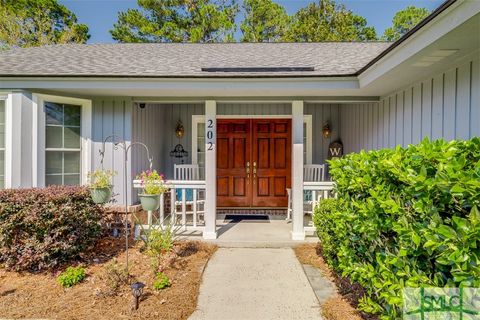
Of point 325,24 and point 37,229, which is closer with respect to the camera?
point 37,229

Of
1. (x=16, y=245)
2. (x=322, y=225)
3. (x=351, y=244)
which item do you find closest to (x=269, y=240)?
(x=322, y=225)

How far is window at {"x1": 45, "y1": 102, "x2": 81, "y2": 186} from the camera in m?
4.55

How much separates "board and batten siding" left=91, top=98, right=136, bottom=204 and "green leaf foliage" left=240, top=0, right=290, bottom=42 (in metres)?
12.6

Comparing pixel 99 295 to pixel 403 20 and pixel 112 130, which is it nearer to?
pixel 112 130

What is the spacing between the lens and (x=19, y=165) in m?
4.20

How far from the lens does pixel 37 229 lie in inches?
141

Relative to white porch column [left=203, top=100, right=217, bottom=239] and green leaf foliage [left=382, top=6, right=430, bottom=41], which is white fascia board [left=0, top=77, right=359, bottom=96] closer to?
white porch column [left=203, top=100, right=217, bottom=239]

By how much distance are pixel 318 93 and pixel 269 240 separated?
2.52m

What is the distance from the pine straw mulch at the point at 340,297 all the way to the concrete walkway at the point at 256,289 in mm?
121

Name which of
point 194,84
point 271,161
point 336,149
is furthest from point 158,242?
point 336,149

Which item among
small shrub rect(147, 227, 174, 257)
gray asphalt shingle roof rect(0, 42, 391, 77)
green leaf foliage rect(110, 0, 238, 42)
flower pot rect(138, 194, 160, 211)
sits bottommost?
small shrub rect(147, 227, 174, 257)

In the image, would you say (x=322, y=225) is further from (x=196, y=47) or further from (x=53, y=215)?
(x=196, y=47)

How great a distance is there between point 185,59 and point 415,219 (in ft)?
16.0

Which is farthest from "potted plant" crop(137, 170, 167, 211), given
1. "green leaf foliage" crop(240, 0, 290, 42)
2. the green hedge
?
"green leaf foliage" crop(240, 0, 290, 42)
